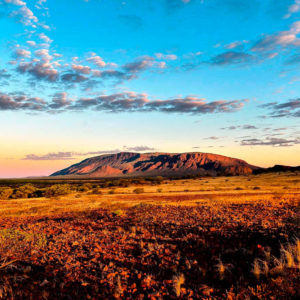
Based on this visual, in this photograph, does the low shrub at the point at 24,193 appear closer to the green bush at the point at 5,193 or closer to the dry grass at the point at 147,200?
the green bush at the point at 5,193

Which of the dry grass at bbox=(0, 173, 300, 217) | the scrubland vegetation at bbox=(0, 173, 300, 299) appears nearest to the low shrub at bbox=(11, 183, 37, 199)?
the dry grass at bbox=(0, 173, 300, 217)

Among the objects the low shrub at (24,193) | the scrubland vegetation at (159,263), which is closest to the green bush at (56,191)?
the low shrub at (24,193)

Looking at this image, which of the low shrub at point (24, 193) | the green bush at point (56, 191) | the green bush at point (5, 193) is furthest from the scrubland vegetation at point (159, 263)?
the low shrub at point (24, 193)

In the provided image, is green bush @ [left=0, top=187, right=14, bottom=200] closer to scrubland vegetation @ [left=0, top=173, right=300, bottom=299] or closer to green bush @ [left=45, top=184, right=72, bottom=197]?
green bush @ [left=45, top=184, right=72, bottom=197]

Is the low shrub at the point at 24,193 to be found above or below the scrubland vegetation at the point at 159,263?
below

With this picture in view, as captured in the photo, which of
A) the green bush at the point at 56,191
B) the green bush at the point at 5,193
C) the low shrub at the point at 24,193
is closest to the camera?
the green bush at the point at 5,193

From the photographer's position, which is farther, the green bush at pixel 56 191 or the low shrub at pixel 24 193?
the low shrub at pixel 24 193

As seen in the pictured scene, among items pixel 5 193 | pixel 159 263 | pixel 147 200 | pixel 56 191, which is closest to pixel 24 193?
pixel 5 193

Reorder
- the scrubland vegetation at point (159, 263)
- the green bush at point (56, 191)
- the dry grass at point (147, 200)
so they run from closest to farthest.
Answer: the scrubland vegetation at point (159, 263)
the dry grass at point (147, 200)
the green bush at point (56, 191)

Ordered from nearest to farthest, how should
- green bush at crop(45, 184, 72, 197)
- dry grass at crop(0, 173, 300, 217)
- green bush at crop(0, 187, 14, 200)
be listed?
dry grass at crop(0, 173, 300, 217) < green bush at crop(0, 187, 14, 200) < green bush at crop(45, 184, 72, 197)

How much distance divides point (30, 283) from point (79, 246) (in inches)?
104

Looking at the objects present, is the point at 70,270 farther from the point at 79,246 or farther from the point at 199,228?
the point at 199,228

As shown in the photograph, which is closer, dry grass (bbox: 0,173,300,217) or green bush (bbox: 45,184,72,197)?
dry grass (bbox: 0,173,300,217)

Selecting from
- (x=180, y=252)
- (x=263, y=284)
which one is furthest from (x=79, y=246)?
(x=263, y=284)
